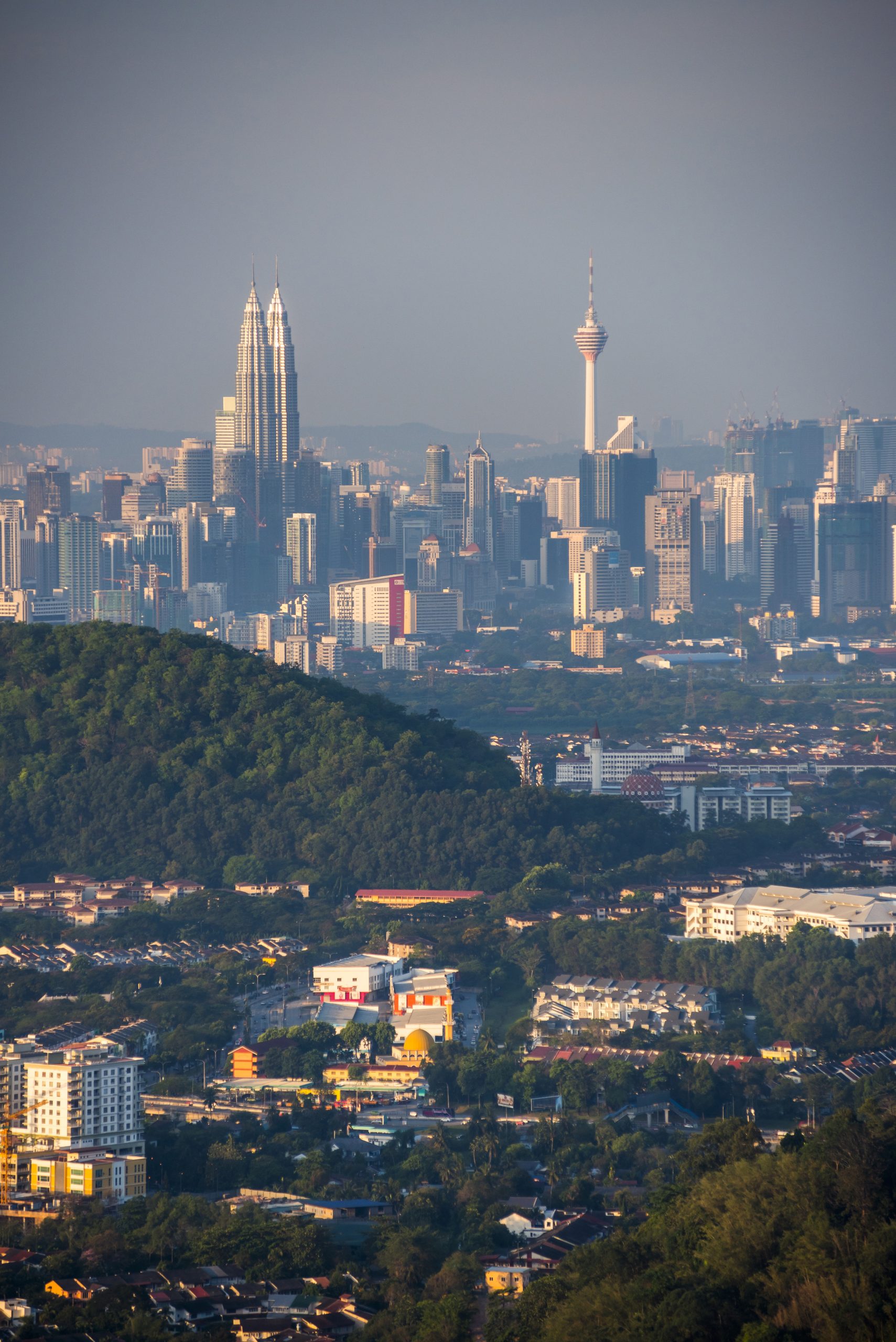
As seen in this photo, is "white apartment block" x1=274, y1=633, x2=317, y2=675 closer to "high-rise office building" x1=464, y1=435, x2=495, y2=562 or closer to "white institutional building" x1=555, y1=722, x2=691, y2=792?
"white institutional building" x1=555, y1=722, x2=691, y2=792

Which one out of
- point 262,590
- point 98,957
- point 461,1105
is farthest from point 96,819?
point 262,590

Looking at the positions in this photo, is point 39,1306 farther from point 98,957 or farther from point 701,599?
point 701,599

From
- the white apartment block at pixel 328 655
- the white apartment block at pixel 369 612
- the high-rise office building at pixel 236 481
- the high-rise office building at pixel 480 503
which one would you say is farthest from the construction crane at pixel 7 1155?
the high-rise office building at pixel 480 503

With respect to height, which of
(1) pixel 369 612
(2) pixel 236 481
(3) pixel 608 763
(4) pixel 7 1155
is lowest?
(3) pixel 608 763

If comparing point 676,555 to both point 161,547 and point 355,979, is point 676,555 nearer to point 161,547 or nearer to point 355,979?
point 161,547

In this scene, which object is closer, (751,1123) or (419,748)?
(751,1123)

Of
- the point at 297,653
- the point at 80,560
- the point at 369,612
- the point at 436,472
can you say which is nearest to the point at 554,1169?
the point at 297,653

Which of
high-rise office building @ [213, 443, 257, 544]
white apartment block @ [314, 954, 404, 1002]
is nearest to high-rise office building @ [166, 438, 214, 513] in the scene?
high-rise office building @ [213, 443, 257, 544]
